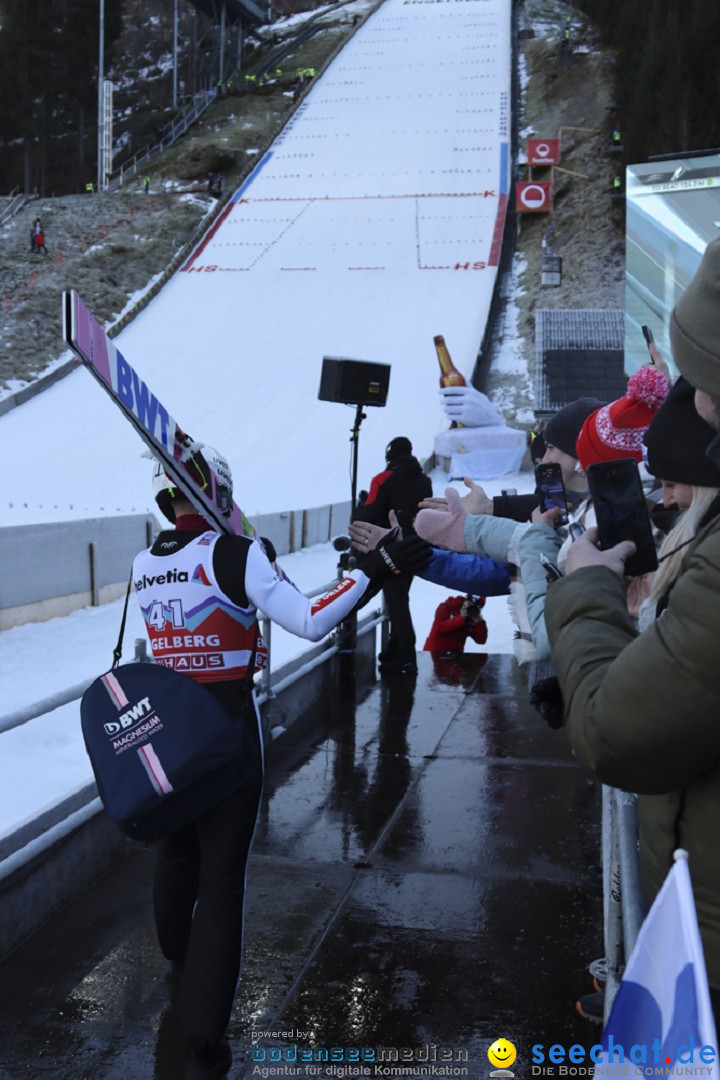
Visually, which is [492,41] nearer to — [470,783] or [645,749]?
[470,783]

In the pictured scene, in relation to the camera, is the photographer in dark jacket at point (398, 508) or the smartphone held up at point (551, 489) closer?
the smartphone held up at point (551, 489)

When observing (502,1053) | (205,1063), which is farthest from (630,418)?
(205,1063)

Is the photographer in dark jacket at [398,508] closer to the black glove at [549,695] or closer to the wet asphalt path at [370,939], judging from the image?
the wet asphalt path at [370,939]

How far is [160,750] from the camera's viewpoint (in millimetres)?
2840

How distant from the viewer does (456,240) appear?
31.4 meters

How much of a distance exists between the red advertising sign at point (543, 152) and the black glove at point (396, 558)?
32.2 metres

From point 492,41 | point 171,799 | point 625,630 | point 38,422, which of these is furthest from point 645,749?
point 492,41

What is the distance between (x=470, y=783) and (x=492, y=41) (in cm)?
4803

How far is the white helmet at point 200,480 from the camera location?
3127 millimetres

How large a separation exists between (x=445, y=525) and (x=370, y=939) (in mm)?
1403

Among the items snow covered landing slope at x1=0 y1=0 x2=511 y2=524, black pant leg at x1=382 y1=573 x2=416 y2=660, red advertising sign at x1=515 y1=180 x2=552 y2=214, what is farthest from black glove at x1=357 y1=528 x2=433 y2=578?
red advertising sign at x1=515 y1=180 x2=552 y2=214

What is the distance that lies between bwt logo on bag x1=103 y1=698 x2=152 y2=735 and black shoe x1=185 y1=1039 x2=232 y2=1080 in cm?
83

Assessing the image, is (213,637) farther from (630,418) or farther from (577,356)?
(577,356)

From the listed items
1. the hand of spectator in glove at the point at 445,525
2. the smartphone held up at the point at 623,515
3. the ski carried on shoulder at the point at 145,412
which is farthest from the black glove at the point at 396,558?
the smartphone held up at the point at 623,515
